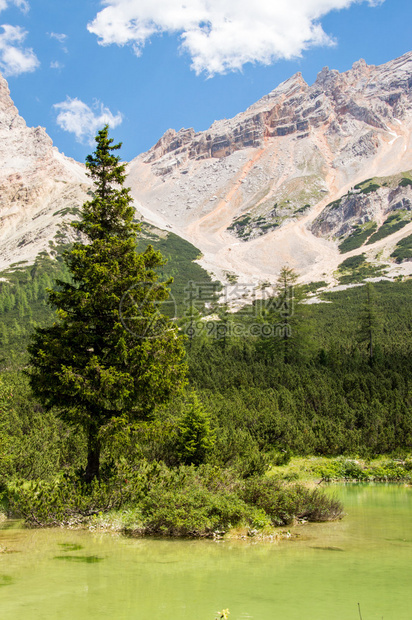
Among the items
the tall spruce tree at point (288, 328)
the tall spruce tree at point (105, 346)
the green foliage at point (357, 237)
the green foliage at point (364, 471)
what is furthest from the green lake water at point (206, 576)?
the green foliage at point (357, 237)

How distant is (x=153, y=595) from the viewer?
6.26 meters

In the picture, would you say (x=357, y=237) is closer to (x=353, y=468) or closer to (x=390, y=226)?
(x=390, y=226)

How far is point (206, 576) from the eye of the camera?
23.1 feet

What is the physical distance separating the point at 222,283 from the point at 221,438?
118267 millimetres

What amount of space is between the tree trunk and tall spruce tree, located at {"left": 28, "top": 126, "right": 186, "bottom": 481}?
0.06 feet

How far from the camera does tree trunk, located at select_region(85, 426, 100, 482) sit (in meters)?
12.0

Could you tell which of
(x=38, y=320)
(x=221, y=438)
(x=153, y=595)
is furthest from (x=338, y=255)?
(x=153, y=595)

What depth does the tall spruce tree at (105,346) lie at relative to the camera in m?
11.9

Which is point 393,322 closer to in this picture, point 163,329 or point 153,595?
point 163,329


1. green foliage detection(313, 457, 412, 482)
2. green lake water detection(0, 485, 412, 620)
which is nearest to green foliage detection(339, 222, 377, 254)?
green foliage detection(313, 457, 412, 482)

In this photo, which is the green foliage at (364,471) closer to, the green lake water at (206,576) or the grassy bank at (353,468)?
the grassy bank at (353,468)

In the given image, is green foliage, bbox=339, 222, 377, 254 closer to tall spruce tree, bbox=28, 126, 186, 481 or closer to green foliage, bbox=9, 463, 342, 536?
tall spruce tree, bbox=28, 126, 186, 481

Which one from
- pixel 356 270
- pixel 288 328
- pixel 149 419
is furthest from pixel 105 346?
pixel 356 270

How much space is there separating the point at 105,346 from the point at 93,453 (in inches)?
110
